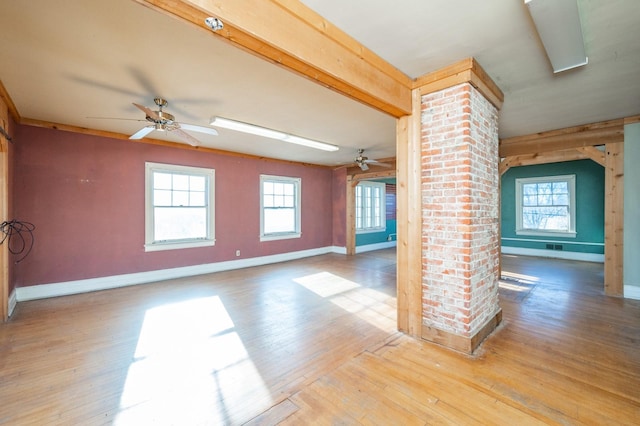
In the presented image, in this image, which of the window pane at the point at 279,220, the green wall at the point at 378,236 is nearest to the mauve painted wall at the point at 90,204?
the window pane at the point at 279,220

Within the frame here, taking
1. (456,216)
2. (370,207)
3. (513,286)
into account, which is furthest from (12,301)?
(370,207)

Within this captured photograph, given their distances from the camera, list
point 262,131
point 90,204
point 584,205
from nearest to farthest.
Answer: point 262,131 → point 90,204 → point 584,205

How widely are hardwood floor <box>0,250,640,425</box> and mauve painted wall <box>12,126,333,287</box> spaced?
655 mm

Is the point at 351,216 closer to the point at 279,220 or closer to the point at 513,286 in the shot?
the point at 279,220

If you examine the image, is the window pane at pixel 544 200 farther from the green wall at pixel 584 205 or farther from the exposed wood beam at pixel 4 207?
the exposed wood beam at pixel 4 207

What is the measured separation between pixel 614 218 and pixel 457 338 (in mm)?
3770

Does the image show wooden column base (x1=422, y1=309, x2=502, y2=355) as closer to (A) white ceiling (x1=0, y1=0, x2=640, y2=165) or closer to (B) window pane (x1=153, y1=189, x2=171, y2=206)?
(A) white ceiling (x1=0, y1=0, x2=640, y2=165)

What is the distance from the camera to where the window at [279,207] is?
22.0ft

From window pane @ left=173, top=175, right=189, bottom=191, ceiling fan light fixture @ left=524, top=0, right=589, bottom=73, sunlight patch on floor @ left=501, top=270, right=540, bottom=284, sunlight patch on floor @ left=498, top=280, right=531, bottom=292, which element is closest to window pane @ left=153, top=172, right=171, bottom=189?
window pane @ left=173, top=175, right=189, bottom=191

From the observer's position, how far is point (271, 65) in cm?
237

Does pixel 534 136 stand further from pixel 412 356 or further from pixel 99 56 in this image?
pixel 99 56

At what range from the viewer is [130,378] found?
2.13m

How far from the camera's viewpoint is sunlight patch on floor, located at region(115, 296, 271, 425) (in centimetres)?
176

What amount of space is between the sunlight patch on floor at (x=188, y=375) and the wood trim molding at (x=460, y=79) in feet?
→ 9.88
